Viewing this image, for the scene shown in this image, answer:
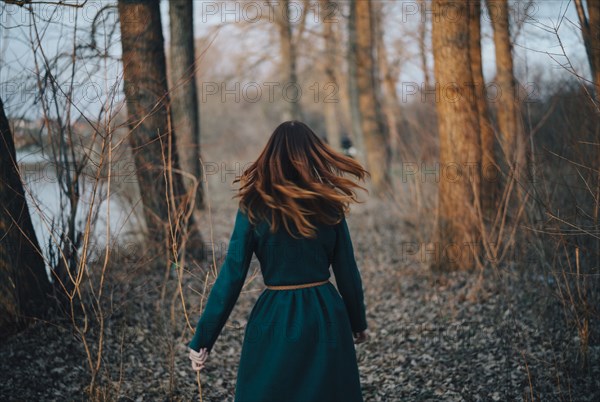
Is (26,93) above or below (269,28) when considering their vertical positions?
below

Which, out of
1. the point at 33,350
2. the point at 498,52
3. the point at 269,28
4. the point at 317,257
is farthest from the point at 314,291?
the point at 269,28

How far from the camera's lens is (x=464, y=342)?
5.15 metres

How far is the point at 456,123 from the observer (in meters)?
6.92

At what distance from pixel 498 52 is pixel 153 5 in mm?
5818

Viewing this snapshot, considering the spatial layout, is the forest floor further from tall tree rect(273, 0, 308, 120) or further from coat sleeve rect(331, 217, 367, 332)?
tall tree rect(273, 0, 308, 120)

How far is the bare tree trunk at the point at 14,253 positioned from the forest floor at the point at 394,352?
0.57ft

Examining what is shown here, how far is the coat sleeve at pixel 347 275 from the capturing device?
3008 millimetres

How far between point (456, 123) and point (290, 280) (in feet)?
15.2

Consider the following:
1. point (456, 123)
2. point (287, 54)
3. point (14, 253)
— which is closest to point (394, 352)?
point (456, 123)

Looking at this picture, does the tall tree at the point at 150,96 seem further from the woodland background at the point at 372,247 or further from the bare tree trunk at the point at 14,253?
the bare tree trunk at the point at 14,253

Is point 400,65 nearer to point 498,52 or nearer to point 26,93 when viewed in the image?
point 498,52

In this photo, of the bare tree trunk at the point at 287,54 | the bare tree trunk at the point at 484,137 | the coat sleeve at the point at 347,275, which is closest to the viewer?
the coat sleeve at the point at 347,275

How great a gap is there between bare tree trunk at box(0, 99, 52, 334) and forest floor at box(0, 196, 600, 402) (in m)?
0.17

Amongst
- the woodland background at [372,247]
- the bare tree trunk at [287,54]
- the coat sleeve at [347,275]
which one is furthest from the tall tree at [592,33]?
the bare tree trunk at [287,54]
